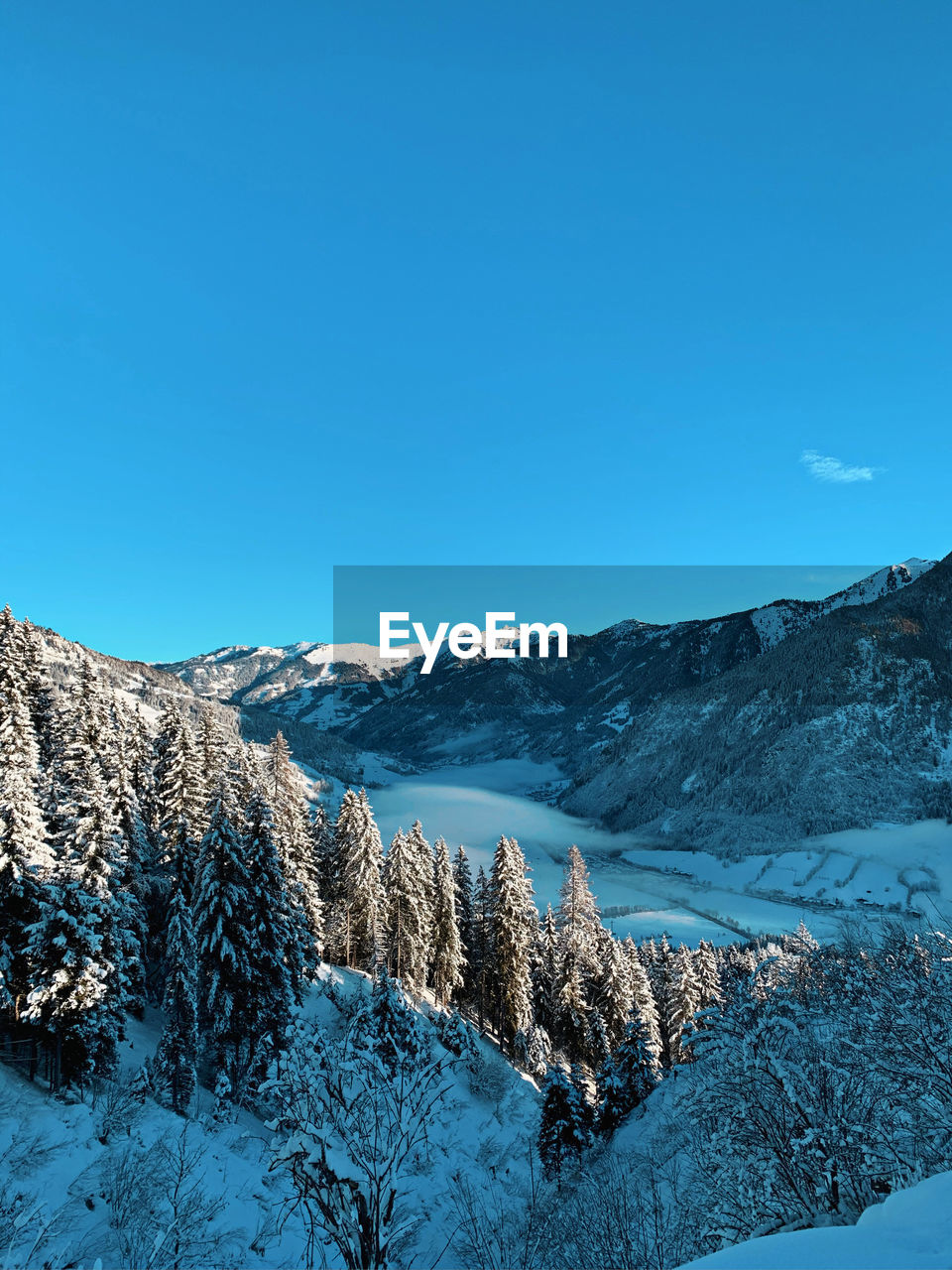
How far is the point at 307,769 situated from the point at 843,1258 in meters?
183

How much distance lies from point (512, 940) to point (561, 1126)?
12.0m

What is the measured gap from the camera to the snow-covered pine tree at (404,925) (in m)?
39.4

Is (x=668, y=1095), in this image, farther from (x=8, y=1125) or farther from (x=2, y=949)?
(x=2, y=949)

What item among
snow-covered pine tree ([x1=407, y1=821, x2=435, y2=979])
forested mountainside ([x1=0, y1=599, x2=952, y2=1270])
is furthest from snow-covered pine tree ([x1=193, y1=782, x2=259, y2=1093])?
snow-covered pine tree ([x1=407, y1=821, x2=435, y2=979])

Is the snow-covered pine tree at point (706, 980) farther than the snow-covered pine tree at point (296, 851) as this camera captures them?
Yes

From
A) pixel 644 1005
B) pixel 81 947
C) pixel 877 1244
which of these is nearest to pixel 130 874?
pixel 81 947

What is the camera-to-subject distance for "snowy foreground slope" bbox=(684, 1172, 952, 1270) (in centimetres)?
477

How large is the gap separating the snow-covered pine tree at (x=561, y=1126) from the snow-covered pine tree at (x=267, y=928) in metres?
12.9

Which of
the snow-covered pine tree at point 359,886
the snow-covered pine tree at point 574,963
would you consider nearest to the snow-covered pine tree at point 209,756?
the snow-covered pine tree at point 359,886

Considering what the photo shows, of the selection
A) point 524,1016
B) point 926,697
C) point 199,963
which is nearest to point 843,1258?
point 199,963

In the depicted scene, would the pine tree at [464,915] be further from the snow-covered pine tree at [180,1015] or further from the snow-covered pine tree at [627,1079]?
the snow-covered pine tree at [180,1015]

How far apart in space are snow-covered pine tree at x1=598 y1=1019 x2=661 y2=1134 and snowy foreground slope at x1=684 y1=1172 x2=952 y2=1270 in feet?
109

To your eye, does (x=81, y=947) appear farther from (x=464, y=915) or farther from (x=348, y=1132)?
(x=464, y=915)

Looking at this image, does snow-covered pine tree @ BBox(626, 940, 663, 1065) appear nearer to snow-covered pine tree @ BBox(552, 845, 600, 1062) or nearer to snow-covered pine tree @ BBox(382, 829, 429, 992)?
snow-covered pine tree @ BBox(552, 845, 600, 1062)
